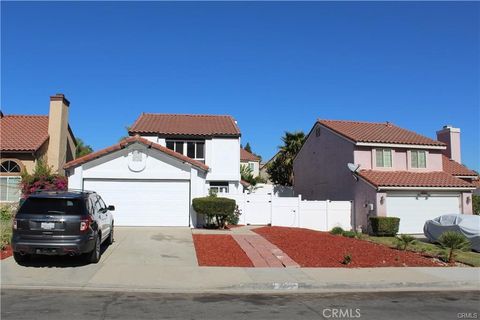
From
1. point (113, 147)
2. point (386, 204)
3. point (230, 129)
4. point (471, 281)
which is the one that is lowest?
point (471, 281)

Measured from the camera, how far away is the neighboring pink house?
83.8ft

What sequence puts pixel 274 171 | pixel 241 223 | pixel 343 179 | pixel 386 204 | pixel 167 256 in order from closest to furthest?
pixel 167 256 → pixel 241 223 → pixel 386 204 → pixel 343 179 → pixel 274 171

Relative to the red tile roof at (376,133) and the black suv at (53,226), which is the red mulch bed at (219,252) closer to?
the black suv at (53,226)

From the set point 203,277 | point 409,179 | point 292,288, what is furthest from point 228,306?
point 409,179

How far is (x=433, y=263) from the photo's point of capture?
14133 mm

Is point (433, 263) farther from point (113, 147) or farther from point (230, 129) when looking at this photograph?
point (230, 129)

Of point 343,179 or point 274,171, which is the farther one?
point 274,171

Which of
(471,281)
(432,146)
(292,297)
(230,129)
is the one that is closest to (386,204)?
(432,146)

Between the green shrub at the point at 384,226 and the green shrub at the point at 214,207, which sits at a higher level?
the green shrub at the point at 214,207

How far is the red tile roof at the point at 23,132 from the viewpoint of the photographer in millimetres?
Answer: 24994

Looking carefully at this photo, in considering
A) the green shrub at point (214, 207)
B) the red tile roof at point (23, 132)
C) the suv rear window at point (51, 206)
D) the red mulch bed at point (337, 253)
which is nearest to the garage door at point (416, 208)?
the red mulch bed at point (337, 253)

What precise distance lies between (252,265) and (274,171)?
96.8 feet

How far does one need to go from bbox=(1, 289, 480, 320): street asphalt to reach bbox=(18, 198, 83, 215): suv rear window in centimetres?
237

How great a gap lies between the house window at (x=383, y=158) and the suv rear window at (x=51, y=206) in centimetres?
2035
